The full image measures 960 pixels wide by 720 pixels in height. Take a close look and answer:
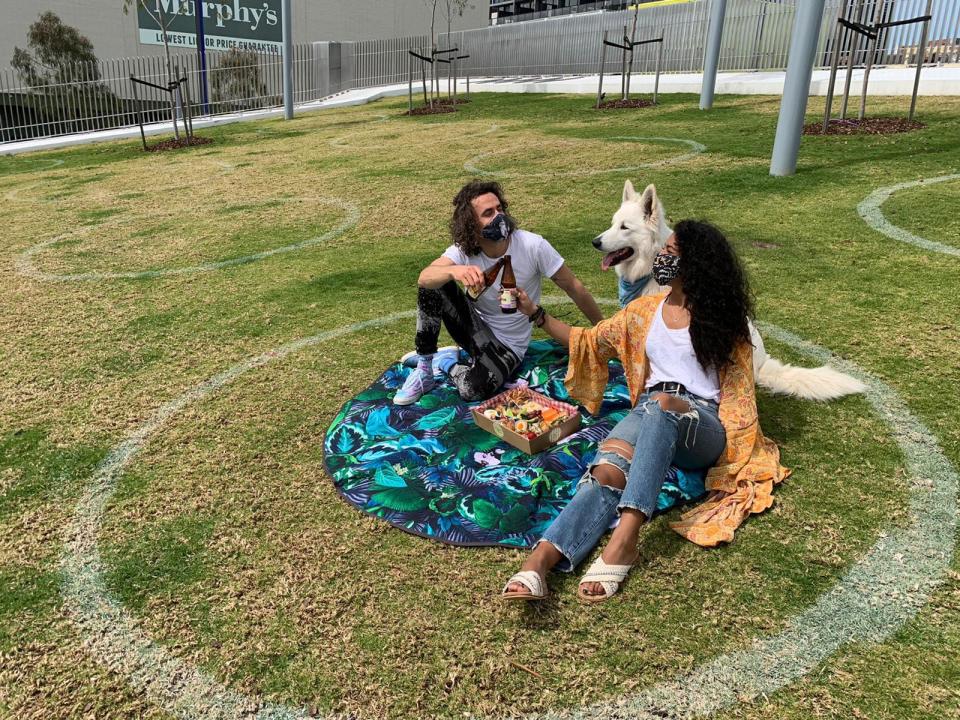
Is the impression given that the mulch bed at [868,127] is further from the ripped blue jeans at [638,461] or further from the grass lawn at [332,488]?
the ripped blue jeans at [638,461]

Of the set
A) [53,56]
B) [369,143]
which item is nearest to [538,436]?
[369,143]

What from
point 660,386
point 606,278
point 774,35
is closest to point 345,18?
point 774,35

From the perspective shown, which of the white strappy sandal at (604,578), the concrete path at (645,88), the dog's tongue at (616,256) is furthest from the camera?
the concrete path at (645,88)

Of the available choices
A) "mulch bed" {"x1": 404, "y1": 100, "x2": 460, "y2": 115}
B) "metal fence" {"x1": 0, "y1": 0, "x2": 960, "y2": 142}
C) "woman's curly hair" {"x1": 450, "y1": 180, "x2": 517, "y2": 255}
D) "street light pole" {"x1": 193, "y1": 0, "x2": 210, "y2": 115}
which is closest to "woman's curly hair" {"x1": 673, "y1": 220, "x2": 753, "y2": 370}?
"woman's curly hair" {"x1": 450, "y1": 180, "x2": 517, "y2": 255}

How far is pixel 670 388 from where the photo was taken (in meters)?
3.70

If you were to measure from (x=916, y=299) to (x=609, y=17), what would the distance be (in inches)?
1200

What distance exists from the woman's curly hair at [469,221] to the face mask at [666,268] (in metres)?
1.30

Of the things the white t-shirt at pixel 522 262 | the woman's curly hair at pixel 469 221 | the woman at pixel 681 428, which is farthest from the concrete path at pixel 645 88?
the woman at pixel 681 428

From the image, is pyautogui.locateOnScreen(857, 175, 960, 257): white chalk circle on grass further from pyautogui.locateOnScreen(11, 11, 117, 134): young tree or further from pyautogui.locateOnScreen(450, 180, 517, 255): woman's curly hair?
pyautogui.locateOnScreen(11, 11, 117, 134): young tree

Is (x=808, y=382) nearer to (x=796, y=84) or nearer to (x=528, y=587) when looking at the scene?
(x=528, y=587)

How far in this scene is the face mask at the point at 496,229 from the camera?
4547mm

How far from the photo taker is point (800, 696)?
2512mm

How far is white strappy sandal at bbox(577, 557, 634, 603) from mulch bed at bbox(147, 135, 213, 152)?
63.7ft

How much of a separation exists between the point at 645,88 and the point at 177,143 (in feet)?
49.0
